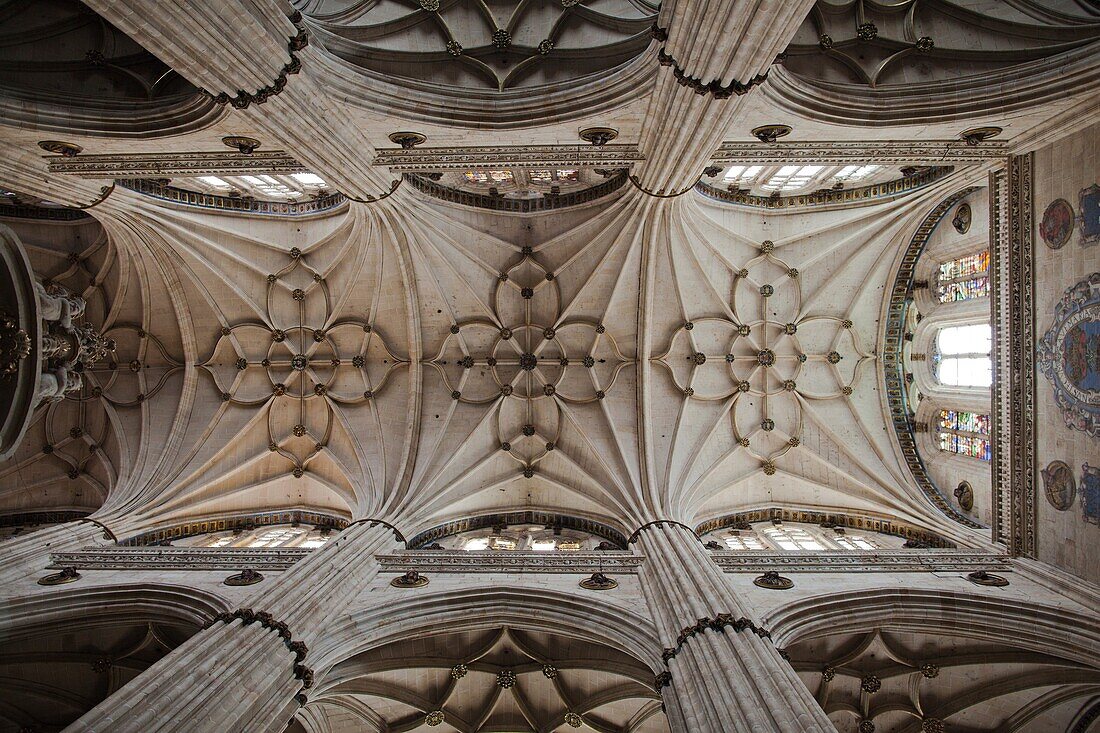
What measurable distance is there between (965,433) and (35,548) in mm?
23481

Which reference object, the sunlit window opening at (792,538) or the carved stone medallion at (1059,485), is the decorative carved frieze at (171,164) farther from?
the carved stone medallion at (1059,485)

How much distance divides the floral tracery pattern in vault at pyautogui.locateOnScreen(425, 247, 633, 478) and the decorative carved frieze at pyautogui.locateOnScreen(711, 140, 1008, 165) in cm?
813

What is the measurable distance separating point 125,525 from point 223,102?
1246 cm

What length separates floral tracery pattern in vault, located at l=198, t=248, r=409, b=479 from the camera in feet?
63.1

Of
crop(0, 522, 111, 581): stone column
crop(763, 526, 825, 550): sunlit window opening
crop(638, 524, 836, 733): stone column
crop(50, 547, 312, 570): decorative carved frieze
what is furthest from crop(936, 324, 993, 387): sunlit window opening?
crop(0, 522, 111, 581): stone column

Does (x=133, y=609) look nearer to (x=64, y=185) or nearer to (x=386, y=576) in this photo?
(x=386, y=576)

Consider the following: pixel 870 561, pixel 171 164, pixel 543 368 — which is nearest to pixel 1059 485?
pixel 870 561

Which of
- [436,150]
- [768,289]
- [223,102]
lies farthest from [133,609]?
[768,289]

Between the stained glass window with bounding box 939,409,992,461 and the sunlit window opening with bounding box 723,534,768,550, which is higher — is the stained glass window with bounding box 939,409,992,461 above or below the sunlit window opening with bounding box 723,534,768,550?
above

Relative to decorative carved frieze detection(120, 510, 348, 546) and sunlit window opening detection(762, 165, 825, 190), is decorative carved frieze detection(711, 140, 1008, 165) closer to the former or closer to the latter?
sunlit window opening detection(762, 165, 825, 190)

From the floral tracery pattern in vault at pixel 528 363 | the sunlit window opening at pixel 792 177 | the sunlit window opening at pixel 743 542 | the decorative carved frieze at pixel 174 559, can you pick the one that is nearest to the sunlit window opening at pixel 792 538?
the sunlit window opening at pixel 743 542

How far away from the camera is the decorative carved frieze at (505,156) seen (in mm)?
12195

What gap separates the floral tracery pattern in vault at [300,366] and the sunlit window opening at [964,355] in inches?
656

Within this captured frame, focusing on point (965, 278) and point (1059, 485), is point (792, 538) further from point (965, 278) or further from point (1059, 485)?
point (965, 278)
